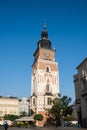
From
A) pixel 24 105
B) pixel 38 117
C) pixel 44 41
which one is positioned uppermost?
pixel 44 41

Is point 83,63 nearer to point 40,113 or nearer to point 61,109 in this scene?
point 61,109

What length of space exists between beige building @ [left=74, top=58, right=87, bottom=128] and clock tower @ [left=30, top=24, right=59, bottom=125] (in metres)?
22.5

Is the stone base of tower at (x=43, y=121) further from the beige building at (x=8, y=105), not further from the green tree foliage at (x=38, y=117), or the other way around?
the beige building at (x=8, y=105)

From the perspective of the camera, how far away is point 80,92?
45.8 m

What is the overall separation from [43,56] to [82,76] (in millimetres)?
33173

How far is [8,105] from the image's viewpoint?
337 ft

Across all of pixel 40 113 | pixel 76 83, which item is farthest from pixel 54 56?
pixel 76 83

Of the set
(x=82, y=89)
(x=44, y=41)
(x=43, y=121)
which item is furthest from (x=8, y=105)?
(x=82, y=89)

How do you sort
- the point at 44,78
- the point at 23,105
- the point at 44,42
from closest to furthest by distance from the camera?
the point at 44,78 < the point at 44,42 < the point at 23,105

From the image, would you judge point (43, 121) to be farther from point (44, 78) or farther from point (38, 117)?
point (44, 78)

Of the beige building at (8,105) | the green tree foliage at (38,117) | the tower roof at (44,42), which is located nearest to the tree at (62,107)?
the green tree foliage at (38,117)

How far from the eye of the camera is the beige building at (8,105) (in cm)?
10081

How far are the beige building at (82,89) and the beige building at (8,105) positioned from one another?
2395 inches

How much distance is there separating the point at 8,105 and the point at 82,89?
217ft
